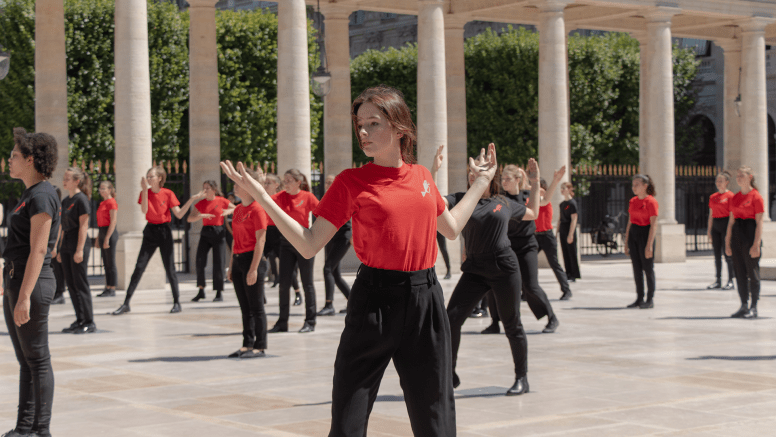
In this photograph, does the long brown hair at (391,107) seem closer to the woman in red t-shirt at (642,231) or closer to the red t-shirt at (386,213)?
the red t-shirt at (386,213)

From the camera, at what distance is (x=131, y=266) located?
700 inches

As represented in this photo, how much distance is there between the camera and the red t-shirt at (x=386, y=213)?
4434 mm

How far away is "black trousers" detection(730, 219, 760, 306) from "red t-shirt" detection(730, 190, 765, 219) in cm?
8

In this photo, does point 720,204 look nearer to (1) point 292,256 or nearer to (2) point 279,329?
(1) point 292,256

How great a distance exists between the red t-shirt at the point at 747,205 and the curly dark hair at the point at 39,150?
350 inches

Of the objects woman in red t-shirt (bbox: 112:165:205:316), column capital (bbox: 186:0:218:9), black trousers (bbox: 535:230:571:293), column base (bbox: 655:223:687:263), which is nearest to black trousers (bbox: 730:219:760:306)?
black trousers (bbox: 535:230:571:293)

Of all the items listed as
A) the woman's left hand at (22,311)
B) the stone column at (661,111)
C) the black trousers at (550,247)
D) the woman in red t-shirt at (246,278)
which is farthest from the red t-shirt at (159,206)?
the stone column at (661,111)

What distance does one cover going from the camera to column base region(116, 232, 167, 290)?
58.1 ft

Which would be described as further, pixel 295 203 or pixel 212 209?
pixel 212 209

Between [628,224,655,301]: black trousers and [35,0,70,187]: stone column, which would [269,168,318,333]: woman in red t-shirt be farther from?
[35,0,70,187]: stone column

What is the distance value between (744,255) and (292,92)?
907 centimetres

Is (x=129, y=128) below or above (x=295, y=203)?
above

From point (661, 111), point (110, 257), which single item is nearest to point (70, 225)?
point (110, 257)

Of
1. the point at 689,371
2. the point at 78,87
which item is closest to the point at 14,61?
the point at 78,87
